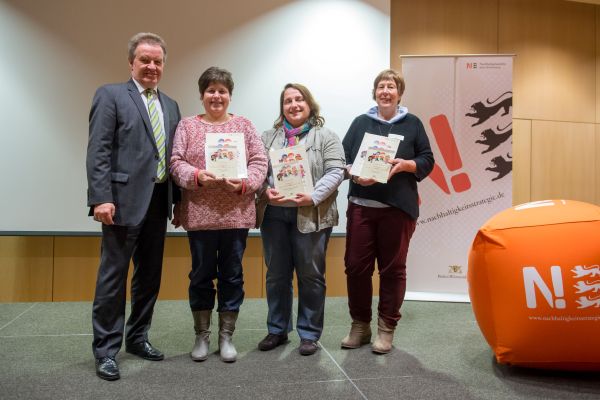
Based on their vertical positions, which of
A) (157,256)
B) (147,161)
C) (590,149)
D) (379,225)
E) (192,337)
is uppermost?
(590,149)

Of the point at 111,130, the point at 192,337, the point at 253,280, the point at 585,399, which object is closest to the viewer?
the point at 585,399

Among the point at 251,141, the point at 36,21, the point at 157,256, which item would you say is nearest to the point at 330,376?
the point at 157,256

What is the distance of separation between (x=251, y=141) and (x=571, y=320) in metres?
1.68

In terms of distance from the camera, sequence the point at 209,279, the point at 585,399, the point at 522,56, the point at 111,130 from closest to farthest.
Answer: the point at 585,399 → the point at 111,130 → the point at 209,279 → the point at 522,56

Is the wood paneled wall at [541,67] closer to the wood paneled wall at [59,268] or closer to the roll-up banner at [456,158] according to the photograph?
the roll-up banner at [456,158]

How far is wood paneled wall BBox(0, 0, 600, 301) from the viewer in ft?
15.5

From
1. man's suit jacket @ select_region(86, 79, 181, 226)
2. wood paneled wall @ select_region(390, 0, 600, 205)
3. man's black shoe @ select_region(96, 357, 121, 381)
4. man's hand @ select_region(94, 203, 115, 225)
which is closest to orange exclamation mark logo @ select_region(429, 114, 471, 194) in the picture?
wood paneled wall @ select_region(390, 0, 600, 205)

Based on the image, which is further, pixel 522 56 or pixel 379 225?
pixel 522 56

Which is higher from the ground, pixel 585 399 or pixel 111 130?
pixel 111 130

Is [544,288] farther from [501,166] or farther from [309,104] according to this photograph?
[501,166]

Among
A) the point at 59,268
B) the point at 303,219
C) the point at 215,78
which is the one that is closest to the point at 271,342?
the point at 303,219

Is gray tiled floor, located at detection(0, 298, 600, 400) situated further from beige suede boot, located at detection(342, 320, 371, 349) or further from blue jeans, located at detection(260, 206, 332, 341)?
blue jeans, located at detection(260, 206, 332, 341)

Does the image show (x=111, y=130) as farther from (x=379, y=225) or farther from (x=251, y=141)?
(x=379, y=225)

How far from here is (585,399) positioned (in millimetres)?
2014
